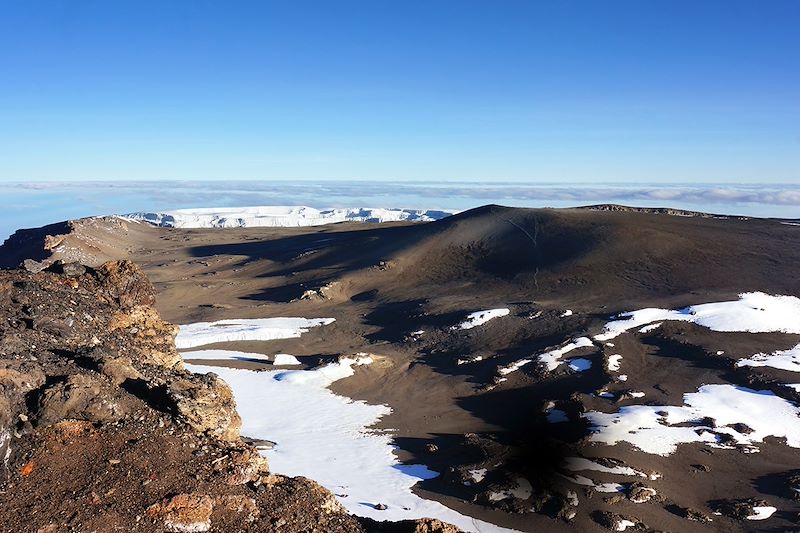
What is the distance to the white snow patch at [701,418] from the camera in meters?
23.7

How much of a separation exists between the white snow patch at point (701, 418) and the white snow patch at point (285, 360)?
17.2 m

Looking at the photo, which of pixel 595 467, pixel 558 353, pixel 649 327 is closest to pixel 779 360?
pixel 649 327

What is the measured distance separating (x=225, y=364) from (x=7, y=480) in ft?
86.4

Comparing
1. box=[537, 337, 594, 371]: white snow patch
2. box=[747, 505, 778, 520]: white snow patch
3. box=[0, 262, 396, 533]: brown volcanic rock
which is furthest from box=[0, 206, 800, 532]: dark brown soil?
box=[0, 262, 396, 533]: brown volcanic rock

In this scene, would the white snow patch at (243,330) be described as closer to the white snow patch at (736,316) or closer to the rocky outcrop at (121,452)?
the white snow patch at (736,316)

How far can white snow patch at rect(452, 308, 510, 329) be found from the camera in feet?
128

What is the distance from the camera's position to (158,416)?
428 inches

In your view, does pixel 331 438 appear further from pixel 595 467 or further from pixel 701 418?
pixel 701 418

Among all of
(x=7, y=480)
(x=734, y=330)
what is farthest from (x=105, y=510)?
(x=734, y=330)

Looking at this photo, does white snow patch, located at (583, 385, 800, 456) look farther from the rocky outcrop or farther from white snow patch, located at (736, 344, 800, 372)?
the rocky outcrop

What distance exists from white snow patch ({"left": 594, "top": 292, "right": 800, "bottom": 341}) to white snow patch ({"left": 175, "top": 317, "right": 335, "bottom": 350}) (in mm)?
19767

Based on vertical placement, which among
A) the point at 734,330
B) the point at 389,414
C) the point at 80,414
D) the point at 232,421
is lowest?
the point at 389,414

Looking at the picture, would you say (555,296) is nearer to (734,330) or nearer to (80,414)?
(734,330)

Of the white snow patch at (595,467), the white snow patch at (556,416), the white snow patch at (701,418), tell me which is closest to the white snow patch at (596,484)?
the white snow patch at (595,467)
